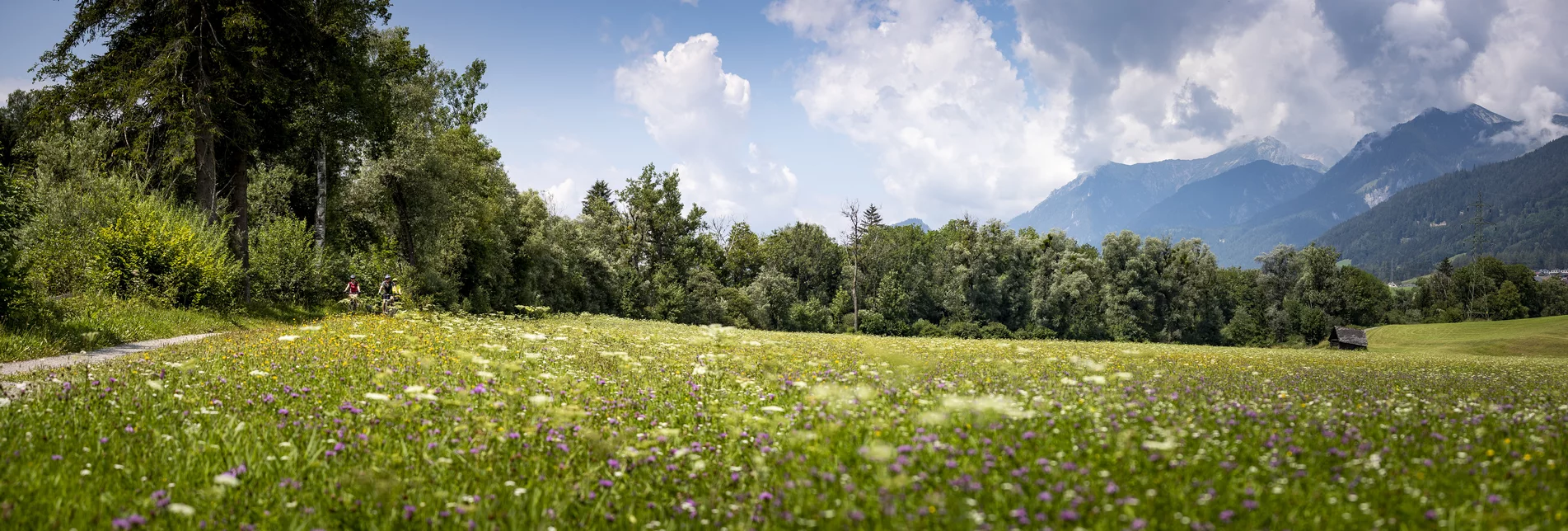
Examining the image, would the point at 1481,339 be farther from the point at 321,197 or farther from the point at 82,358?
the point at 321,197

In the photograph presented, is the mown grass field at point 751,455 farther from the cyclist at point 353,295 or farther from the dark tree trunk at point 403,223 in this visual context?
the dark tree trunk at point 403,223

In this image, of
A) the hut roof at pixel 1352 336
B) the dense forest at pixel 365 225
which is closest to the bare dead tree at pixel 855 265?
the dense forest at pixel 365 225

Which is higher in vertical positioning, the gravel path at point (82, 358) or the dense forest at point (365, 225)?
the dense forest at point (365, 225)

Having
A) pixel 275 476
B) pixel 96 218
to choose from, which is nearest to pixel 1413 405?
pixel 275 476

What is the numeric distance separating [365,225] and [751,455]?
40.6 metres

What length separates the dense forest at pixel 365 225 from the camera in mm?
20594

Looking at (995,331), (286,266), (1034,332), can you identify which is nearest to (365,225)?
(286,266)

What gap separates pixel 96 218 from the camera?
66.9 feet

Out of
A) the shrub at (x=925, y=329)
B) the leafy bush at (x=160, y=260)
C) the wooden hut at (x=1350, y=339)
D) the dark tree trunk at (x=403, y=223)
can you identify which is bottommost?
the shrub at (x=925, y=329)

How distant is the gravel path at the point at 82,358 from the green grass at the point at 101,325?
0.91 feet

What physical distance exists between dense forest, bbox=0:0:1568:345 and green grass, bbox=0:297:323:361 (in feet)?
1.80

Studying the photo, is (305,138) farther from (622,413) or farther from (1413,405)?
(1413,405)

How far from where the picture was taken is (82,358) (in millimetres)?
11109

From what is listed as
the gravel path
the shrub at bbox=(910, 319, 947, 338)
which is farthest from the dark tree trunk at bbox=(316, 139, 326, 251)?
the shrub at bbox=(910, 319, 947, 338)
